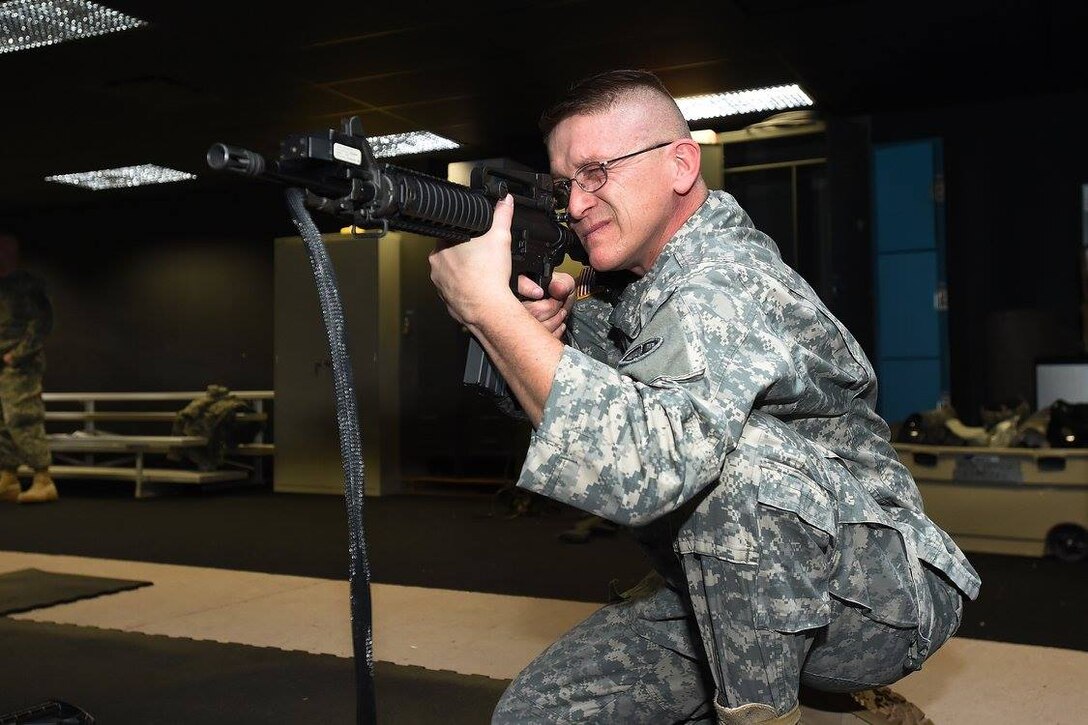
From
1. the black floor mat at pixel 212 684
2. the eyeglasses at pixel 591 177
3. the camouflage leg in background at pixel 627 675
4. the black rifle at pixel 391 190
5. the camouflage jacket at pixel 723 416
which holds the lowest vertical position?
the black floor mat at pixel 212 684

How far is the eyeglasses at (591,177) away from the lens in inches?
46.3

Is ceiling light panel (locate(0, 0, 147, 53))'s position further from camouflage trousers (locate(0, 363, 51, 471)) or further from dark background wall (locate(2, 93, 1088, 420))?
dark background wall (locate(2, 93, 1088, 420))

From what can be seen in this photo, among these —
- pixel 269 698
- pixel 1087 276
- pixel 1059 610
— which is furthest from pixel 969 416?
pixel 269 698

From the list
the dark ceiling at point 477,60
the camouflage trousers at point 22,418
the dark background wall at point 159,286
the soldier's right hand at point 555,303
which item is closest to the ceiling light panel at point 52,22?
the dark ceiling at point 477,60

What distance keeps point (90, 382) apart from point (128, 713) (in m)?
7.18

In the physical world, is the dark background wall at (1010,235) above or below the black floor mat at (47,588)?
above

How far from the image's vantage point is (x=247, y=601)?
10.3ft

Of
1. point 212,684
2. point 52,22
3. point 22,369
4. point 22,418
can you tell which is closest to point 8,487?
point 22,418

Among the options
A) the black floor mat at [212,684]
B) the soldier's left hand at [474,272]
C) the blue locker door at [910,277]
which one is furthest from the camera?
the blue locker door at [910,277]

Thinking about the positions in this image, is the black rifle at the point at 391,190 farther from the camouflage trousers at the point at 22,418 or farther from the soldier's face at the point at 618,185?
the camouflage trousers at the point at 22,418

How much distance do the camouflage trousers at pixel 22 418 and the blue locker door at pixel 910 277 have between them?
4811 mm

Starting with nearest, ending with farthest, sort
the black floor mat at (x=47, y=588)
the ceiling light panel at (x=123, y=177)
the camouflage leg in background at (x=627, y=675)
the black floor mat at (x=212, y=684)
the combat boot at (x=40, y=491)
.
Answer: the camouflage leg in background at (x=627, y=675)
the black floor mat at (x=212, y=684)
the black floor mat at (x=47, y=588)
the combat boot at (x=40, y=491)
the ceiling light panel at (x=123, y=177)

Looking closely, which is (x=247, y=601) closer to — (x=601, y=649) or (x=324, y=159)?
(x=601, y=649)

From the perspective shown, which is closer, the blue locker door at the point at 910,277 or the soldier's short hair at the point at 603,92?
the soldier's short hair at the point at 603,92
